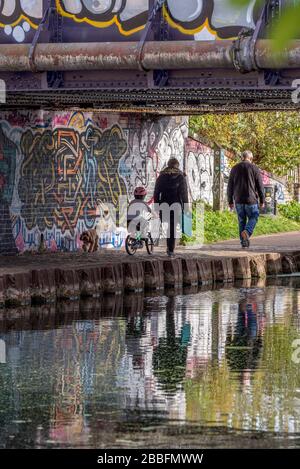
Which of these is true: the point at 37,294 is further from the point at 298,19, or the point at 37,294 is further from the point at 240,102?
the point at 298,19

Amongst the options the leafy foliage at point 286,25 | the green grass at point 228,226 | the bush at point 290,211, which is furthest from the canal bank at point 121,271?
the leafy foliage at point 286,25

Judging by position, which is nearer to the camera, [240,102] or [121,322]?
[121,322]

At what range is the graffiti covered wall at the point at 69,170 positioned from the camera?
25031 millimetres

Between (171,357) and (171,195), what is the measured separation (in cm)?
1057

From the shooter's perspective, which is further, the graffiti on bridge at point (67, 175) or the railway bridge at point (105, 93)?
the graffiti on bridge at point (67, 175)

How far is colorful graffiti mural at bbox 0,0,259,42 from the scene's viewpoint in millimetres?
19031

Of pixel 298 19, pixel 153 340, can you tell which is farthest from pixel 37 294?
pixel 298 19

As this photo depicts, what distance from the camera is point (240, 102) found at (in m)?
24.7

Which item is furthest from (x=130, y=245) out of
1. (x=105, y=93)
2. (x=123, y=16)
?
(x=123, y=16)

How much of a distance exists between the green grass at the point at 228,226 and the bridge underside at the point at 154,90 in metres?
4.83

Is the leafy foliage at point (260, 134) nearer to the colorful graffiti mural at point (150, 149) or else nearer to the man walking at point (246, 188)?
the colorful graffiti mural at point (150, 149)

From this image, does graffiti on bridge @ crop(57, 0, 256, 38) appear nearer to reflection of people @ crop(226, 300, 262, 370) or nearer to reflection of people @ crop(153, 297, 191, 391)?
reflection of people @ crop(226, 300, 262, 370)

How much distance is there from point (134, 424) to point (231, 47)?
9072mm

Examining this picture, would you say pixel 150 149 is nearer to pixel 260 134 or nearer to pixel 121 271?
pixel 260 134
